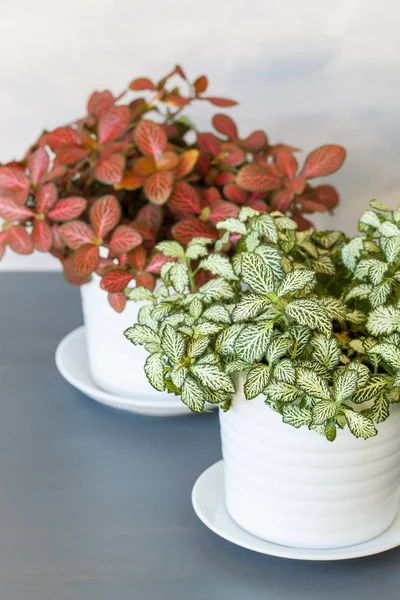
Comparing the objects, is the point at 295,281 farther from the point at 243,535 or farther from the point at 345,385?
the point at 243,535

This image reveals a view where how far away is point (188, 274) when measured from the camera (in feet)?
2.49

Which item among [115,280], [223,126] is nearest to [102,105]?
[223,126]

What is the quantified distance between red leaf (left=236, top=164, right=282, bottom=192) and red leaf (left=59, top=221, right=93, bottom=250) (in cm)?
19

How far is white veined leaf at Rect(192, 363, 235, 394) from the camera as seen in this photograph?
25.9 inches

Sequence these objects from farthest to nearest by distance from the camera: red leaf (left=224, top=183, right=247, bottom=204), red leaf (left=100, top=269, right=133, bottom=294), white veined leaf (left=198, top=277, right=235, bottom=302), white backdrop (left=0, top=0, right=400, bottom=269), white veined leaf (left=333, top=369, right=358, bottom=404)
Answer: white backdrop (left=0, top=0, right=400, bottom=269) < red leaf (left=224, top=183, right=247, bottom=204) < red leaf (left=100, top=269, right=133, bottom=294) < white veined leaf (left=198, top=277, right=235, bottom=302) < white veined leaf (left=333, top=369, right=358, bottom=404)

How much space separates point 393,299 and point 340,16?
78 centimetres

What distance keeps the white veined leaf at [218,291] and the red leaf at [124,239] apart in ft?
0.59

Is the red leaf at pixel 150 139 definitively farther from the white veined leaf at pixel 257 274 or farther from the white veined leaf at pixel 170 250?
the white veined leaf at pixel 257 274

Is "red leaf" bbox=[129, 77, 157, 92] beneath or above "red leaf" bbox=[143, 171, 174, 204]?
above

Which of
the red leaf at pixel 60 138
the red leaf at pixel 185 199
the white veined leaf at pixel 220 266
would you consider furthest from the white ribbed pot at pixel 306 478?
the red leaf at pixel 60 138

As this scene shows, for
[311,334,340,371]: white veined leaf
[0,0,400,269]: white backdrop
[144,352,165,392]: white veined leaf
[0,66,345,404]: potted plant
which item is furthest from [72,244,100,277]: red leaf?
[0,0,400,269]: white backdrop

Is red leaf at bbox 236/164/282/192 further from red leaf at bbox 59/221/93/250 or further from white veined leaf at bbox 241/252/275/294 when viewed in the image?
white veined leaf at bbox 241/252/275/294

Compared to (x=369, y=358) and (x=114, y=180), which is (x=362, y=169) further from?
(x=369, y=358)

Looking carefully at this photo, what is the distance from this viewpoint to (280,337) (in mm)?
645
